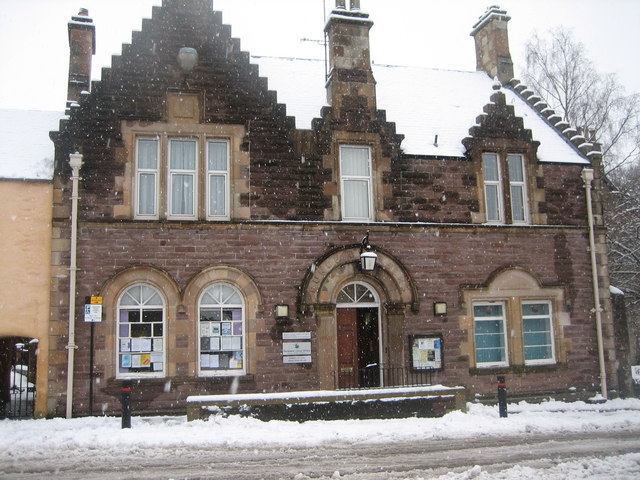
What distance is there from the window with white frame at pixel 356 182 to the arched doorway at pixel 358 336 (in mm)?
1897

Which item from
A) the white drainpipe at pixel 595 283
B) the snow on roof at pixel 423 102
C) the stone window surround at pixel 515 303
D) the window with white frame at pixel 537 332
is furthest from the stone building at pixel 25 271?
the white drainpipe at pixel 595 283

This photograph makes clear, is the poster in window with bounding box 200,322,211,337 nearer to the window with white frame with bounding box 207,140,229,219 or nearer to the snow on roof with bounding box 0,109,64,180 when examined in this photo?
the window with white frame with bounding box 207,140,229,219

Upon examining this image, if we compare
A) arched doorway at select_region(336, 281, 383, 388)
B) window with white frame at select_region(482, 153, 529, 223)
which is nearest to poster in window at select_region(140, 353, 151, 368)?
arched doorway at select_region(336, 281, 383, 388)

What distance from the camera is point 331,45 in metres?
17.2

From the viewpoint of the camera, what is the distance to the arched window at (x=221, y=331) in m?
15.2

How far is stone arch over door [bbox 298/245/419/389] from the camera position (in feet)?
51.2

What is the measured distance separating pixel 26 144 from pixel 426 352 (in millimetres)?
11631

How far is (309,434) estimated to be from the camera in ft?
38.9

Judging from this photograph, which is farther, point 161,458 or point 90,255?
point 90,255

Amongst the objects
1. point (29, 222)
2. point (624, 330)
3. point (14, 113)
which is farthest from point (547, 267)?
point (14, 113)

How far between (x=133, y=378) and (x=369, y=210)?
7.26 meters

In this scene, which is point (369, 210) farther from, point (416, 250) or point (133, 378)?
point (133, 378)

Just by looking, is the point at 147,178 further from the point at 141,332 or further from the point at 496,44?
the point at 496,44

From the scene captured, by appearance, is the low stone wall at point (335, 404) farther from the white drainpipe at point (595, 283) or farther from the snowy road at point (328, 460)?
the white drainpipe at point (595, 283)
